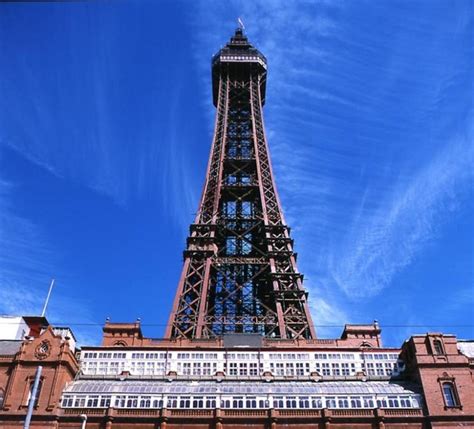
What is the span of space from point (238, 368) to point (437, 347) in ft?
54.5

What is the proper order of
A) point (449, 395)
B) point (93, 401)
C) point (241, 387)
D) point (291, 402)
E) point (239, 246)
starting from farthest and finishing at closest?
1. point (239, 246)
2. point (241, 387)
3. point (449, 395)
4. point (93, 401)
5. point (291, 402)

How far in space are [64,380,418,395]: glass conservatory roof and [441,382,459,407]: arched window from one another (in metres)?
2.36

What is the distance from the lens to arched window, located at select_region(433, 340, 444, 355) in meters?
45.5

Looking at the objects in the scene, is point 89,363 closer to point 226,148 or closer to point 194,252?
point 194,252

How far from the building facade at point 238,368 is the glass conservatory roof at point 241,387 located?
9 centimetres

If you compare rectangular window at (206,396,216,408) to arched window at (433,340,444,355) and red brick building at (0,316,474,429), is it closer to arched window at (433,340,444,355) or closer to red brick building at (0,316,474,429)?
red brick building at (0,316,474,429)

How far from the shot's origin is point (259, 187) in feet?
253

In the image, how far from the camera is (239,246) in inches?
2872

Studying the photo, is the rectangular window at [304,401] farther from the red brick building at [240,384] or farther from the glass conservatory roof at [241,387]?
the glass conservatory roof at [241,387]

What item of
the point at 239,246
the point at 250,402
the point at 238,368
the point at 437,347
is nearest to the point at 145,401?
the point at 250,402

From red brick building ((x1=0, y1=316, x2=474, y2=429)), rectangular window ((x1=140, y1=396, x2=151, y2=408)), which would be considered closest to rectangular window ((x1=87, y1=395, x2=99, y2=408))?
red brick building ((x1=0, y1=316, x2=474, y2=429))

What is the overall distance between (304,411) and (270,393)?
294cm

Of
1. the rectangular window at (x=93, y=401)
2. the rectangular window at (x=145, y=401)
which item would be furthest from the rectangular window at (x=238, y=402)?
the rectangular window at (x=93, y=401)

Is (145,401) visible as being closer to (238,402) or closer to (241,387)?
(238,402)
